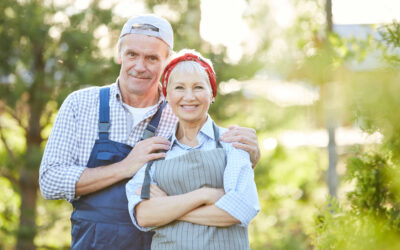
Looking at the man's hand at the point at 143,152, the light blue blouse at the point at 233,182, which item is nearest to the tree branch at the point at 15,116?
the man's hand at the point at 143,152

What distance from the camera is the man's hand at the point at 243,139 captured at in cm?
212

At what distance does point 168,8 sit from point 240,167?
215 inches

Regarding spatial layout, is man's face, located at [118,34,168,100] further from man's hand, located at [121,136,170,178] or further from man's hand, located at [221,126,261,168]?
man's hand, located at [221,126,261,168]

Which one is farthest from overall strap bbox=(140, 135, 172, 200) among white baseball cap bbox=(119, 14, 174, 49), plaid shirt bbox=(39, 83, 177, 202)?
white baseball cap bbox=(119, 14, 174, 49)

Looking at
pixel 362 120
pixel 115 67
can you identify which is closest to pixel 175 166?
pixel 362 120

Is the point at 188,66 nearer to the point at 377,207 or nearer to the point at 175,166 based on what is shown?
the point at 175,166

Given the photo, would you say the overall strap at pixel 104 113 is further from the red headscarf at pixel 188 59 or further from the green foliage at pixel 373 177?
the green foliage at pixel 373 177

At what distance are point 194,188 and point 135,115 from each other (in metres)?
0.69

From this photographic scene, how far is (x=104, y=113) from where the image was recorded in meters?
2.47

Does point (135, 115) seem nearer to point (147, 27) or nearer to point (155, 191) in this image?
point (147, 27)

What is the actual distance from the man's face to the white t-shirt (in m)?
0.08

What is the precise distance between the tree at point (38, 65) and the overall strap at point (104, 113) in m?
3.81

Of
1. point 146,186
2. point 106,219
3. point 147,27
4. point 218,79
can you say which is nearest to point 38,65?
point 218,79

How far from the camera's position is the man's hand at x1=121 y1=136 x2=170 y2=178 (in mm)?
2223
